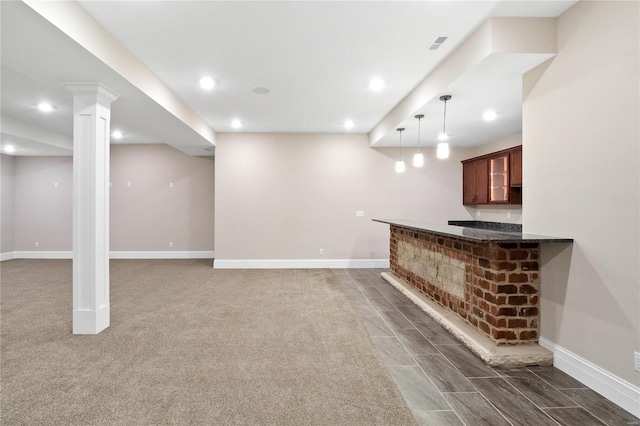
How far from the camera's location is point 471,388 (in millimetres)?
2170

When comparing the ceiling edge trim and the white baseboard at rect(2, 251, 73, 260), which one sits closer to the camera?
the ceiling edge trim

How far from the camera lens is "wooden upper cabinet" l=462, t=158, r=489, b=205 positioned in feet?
20.0

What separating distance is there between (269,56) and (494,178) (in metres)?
4.83

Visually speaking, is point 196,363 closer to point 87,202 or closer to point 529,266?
point 87,202

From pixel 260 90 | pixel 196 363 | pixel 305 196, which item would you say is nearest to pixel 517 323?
pixel 196 363

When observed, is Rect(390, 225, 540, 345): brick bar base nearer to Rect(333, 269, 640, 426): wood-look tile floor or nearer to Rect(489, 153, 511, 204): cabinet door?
Rect(333, 269, 640, 426): wood-look tile floor

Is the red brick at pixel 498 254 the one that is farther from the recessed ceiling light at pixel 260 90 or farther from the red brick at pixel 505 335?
the recessed ceiling light at pixel 260 90

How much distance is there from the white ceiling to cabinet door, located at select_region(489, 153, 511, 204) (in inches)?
38.3

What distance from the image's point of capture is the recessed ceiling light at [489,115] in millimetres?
4275

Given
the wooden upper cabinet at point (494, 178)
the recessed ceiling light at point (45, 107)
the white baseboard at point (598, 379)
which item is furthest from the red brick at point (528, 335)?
the recessed ceiling light at point (45, 107)

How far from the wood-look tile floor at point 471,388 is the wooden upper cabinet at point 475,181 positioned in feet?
12.7

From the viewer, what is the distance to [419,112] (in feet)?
13.4

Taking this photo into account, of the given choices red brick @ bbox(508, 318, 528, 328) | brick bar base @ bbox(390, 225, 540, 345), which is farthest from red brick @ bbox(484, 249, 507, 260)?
red brick @ bbox(508, 318, 528, 328)

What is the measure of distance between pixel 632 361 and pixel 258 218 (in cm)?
559
